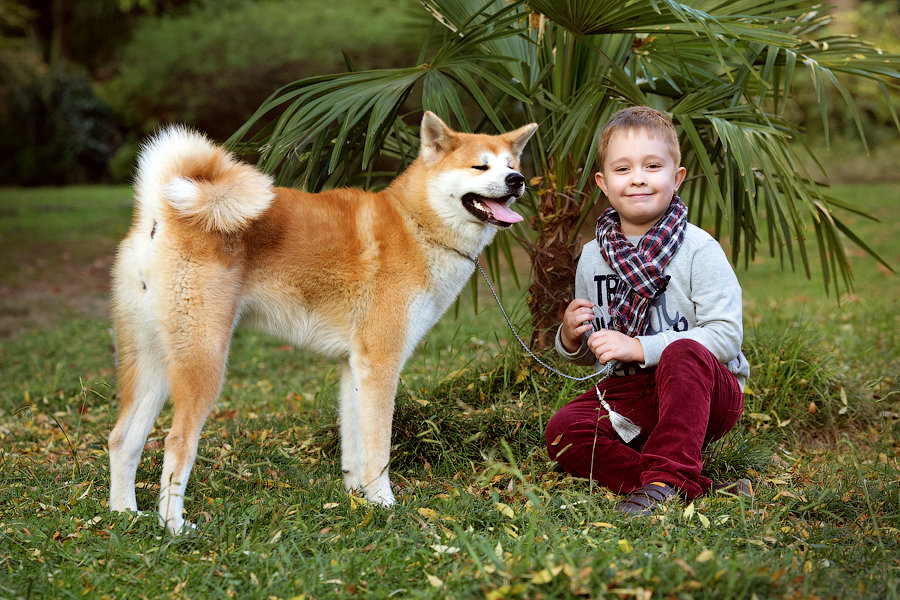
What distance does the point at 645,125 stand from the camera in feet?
10.1

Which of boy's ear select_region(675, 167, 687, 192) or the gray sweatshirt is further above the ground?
boy's ear select_region(675, 167, 687, 192)

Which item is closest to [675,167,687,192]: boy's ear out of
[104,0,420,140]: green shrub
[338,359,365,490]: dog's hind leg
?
[338,359,365,490]: dog's hind leg

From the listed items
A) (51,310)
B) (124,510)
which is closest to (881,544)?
(124,510)

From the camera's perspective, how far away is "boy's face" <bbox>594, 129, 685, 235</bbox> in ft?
10.1

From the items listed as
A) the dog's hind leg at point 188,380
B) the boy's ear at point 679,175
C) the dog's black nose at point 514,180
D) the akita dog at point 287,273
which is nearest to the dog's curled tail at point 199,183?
the akita dog at point 287,273

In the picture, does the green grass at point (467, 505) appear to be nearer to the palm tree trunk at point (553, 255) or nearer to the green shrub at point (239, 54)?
the palm tree trunk at point (553, 255)

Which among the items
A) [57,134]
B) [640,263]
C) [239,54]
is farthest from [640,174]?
[57,134]

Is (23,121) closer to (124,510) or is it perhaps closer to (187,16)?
(187,16)

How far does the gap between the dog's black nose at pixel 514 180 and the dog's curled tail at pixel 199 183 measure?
942 mm

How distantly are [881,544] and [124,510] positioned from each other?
2600mm

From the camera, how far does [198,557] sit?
2568mm

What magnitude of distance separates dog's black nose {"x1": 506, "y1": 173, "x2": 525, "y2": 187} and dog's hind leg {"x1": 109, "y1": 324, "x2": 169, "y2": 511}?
1521 mm

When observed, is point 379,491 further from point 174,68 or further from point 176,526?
point 174,68

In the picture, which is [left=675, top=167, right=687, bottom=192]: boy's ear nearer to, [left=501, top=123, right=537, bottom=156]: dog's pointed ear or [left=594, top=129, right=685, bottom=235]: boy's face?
[left=594, top=129, right=685, bottom=235]: boy's face
